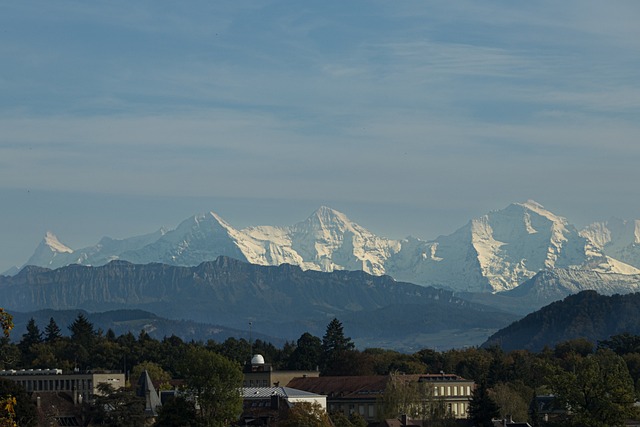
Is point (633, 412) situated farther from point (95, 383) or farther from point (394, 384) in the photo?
point (95, 383)

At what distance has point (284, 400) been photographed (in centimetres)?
16088

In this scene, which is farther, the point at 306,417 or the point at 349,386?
the point at 349,386

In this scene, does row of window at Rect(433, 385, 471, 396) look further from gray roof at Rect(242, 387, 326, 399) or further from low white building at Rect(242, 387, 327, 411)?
gray roof at Rect(242, 387, 326, 399)

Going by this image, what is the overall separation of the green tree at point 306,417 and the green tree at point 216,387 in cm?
552

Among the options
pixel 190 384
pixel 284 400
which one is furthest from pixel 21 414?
pixel 284 400

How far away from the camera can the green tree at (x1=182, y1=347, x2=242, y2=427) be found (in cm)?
13588

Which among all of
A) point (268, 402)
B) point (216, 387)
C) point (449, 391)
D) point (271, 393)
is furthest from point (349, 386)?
point (216, 387)

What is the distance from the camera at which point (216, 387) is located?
447 feet

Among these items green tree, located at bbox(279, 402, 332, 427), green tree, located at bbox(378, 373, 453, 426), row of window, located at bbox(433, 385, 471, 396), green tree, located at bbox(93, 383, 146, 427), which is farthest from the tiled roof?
green tree, located at bbox(279, 402, 332, 427)

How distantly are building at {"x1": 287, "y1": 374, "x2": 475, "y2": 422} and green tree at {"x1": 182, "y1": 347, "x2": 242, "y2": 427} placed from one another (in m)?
43.2

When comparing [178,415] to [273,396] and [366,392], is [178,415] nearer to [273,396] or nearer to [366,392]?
[273,396]

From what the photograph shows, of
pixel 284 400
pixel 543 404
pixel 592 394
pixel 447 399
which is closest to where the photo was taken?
pixel 592 394

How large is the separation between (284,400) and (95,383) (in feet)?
103

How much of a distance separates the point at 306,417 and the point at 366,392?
199ft
